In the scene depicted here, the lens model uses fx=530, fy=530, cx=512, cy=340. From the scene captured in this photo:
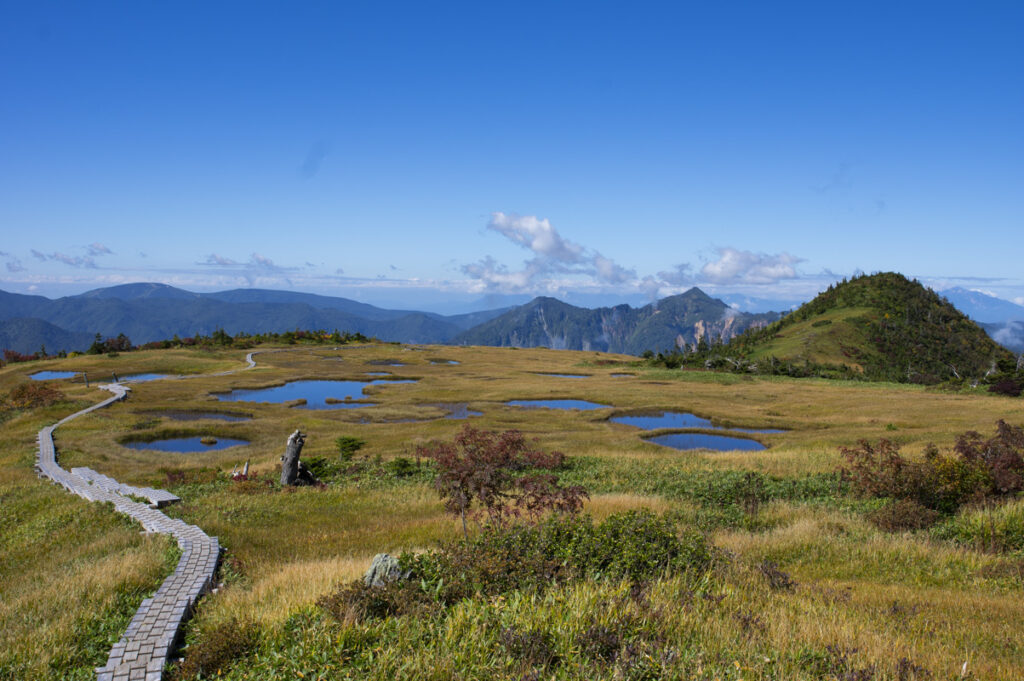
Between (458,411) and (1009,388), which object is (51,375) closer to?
(458,411)

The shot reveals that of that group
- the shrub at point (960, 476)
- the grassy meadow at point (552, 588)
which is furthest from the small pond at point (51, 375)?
the shrub at point (960, 476)

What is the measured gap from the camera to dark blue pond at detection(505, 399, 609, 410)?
6688 centimetres

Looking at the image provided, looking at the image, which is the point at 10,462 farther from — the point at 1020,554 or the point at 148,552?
the point at 1020,554

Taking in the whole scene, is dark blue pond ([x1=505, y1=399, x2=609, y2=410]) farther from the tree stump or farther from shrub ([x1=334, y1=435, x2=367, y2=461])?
the tree stump

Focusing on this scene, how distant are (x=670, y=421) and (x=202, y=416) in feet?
161

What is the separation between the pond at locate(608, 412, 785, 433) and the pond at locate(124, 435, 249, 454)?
36.5 meters

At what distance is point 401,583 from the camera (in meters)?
9.02

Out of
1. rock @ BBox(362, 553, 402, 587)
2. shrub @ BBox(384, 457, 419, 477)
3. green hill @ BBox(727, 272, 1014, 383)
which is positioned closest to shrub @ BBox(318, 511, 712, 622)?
rock @ BBox(362, 553, 402, 587)

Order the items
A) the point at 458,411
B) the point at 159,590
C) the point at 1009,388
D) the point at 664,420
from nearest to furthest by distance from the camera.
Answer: the point at 159,590 < the point at 664,420 < the point at 458,411 < the point at 1009,388

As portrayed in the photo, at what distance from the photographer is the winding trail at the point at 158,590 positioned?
8.22 metres

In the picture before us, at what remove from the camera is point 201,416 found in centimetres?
5497

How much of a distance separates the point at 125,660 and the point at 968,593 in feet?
49.2

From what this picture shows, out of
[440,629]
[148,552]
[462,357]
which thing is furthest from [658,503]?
[462,357]

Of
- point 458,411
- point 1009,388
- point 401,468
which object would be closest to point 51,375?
point 458,411
